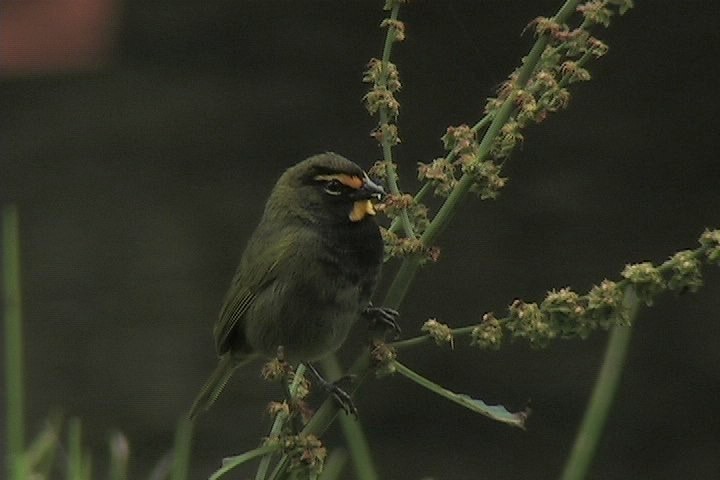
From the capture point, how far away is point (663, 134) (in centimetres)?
416

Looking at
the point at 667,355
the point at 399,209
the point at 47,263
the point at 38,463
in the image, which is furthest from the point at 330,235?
the point at 47,263

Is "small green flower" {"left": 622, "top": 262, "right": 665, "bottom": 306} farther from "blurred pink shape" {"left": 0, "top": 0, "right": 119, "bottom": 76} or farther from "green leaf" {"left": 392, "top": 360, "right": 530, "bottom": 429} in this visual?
"blurred pink shape" {"left": 0, "top": 0, "right": 119, "bottom": 76}

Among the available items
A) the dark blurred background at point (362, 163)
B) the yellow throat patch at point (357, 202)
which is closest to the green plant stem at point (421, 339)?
the yellow throat patch at point (357, 202)

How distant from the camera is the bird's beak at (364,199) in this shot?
2342mm

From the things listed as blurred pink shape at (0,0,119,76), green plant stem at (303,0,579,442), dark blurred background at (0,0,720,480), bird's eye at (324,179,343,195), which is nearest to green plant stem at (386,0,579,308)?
green plant stem at (303,0,579,442)

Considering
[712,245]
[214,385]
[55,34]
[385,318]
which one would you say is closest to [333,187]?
[214,385]

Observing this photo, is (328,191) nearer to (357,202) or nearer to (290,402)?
(357,202)

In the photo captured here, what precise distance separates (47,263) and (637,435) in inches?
69.7

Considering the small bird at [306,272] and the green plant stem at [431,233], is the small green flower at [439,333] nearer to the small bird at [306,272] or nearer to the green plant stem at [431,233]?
the green plant stem at [431,233]

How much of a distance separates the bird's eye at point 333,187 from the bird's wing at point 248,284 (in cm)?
11

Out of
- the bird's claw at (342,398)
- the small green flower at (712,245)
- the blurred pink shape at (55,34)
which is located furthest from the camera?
the blurred pink shape at (55,34)

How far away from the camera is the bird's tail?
2.26 metres

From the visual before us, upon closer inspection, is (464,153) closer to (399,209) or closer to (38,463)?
(399,209)

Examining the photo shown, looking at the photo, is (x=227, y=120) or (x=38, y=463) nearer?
(x=38, y=463)
